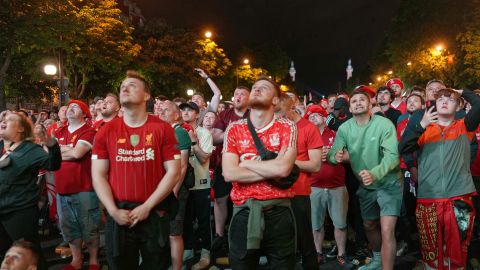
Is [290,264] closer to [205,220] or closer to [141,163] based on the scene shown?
[141,163]

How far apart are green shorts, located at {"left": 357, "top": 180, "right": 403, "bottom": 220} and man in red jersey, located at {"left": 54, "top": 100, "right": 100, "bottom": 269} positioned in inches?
144

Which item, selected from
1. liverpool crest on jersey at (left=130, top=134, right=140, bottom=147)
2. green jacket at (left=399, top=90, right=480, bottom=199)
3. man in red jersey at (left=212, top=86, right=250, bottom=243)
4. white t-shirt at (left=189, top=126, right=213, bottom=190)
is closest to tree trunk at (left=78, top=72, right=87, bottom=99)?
man in red jersey at (left=212, top=86, right=250, bottom=243)

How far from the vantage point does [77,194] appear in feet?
20.0

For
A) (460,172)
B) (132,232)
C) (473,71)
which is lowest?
(132,232)

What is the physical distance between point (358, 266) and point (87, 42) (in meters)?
26.0

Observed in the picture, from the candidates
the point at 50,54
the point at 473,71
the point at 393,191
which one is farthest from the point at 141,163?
the point at 473,71

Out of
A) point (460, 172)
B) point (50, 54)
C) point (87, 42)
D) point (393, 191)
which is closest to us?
point (460, 172)

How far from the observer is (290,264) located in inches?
148

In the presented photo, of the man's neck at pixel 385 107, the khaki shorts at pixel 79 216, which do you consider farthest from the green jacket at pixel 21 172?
the man's neck at pixel 385 107

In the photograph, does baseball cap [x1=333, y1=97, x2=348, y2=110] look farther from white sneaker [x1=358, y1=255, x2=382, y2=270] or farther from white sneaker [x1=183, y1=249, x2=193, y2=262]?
white sneaker [x1=183, y1=249, x2=193, y2=262]

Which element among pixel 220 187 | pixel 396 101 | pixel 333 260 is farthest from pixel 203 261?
pixel 396 101

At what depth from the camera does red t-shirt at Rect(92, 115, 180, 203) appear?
400cm

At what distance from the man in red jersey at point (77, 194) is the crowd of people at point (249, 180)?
2 centimetres

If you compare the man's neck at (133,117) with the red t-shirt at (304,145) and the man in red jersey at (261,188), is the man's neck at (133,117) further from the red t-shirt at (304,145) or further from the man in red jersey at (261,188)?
the red t-shirt at (304,145)
